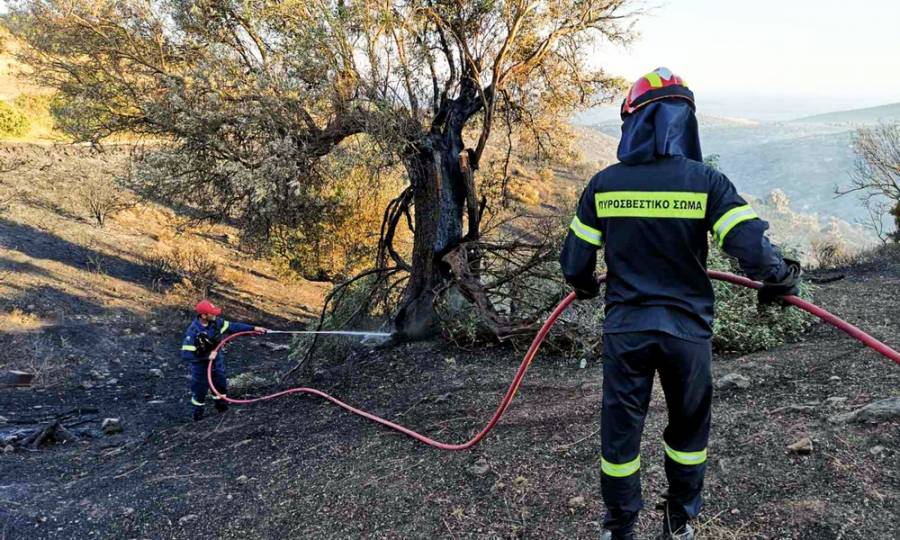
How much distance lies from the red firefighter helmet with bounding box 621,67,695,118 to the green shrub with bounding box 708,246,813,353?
166 inches

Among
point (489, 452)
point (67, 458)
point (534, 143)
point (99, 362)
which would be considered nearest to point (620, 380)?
point (489, 452)

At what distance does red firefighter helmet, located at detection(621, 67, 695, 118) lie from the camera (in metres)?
2.71

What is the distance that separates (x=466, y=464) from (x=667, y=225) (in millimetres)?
2535

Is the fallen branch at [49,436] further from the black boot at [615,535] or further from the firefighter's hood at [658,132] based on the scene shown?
the firefighter's hood at [658,132]

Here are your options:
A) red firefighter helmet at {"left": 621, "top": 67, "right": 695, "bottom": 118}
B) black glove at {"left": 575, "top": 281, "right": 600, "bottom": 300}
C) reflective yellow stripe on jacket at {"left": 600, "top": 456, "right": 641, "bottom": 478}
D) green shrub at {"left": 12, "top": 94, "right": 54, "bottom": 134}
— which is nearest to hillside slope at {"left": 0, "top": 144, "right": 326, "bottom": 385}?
green shrub at {"left": 12, "top": 94, "right": 54, "bottom": 134}

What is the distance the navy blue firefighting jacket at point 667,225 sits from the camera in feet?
8.27

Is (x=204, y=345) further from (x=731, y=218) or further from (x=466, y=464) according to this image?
(x=731, y=218)

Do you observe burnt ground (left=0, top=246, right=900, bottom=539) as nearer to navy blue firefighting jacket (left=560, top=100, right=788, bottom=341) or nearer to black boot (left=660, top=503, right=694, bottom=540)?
black boot (left=660, top=503, right=694, bottom=540)

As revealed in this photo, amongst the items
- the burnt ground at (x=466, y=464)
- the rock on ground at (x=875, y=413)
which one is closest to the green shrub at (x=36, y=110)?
the burnt ground at (x=466, y=464)

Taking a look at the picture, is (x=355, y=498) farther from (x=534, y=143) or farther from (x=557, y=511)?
(x=534, y=143)

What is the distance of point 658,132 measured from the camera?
2623 mm

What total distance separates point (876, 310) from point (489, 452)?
6.39 metres

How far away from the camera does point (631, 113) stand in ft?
9.17

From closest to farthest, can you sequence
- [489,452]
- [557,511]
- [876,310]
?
[557,511], [489,452], [876,310]
